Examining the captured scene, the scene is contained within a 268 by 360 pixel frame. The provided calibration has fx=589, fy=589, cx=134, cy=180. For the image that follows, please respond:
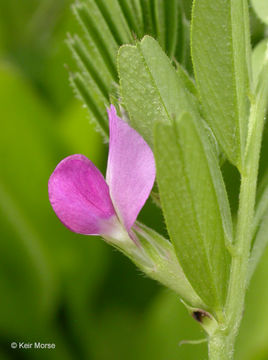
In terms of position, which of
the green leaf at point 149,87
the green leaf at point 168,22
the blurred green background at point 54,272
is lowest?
the blurred green background at point 54,272

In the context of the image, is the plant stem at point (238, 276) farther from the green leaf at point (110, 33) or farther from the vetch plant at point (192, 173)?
the green leaf at point (110, 33)

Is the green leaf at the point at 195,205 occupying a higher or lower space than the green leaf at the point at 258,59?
lower

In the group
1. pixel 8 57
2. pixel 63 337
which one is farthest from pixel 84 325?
pixel 8 57

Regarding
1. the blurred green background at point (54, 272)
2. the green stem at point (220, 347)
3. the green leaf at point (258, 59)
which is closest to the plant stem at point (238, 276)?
the green stem at point (220, 347)

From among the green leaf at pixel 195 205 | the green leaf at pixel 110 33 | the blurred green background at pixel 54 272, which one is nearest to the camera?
the green leaf at pixel 195 205

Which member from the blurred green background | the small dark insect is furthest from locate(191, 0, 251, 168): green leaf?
the blurred green background

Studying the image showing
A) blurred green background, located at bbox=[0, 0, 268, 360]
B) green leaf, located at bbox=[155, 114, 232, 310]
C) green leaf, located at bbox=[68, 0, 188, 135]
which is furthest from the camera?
blurred green background, located at bbox=[0, 0, 268, 360]

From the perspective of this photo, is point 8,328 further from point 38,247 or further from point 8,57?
point 8,57

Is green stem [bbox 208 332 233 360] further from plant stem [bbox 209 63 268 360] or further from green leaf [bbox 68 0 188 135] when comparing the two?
green leaf [bbox 68 0 188 135]

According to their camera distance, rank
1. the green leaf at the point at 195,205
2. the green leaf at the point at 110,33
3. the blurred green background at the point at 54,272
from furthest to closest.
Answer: the blurred green background at the point at 54,272, the green leaf at the point at 110,33, the green leaf at the point at 195,205
